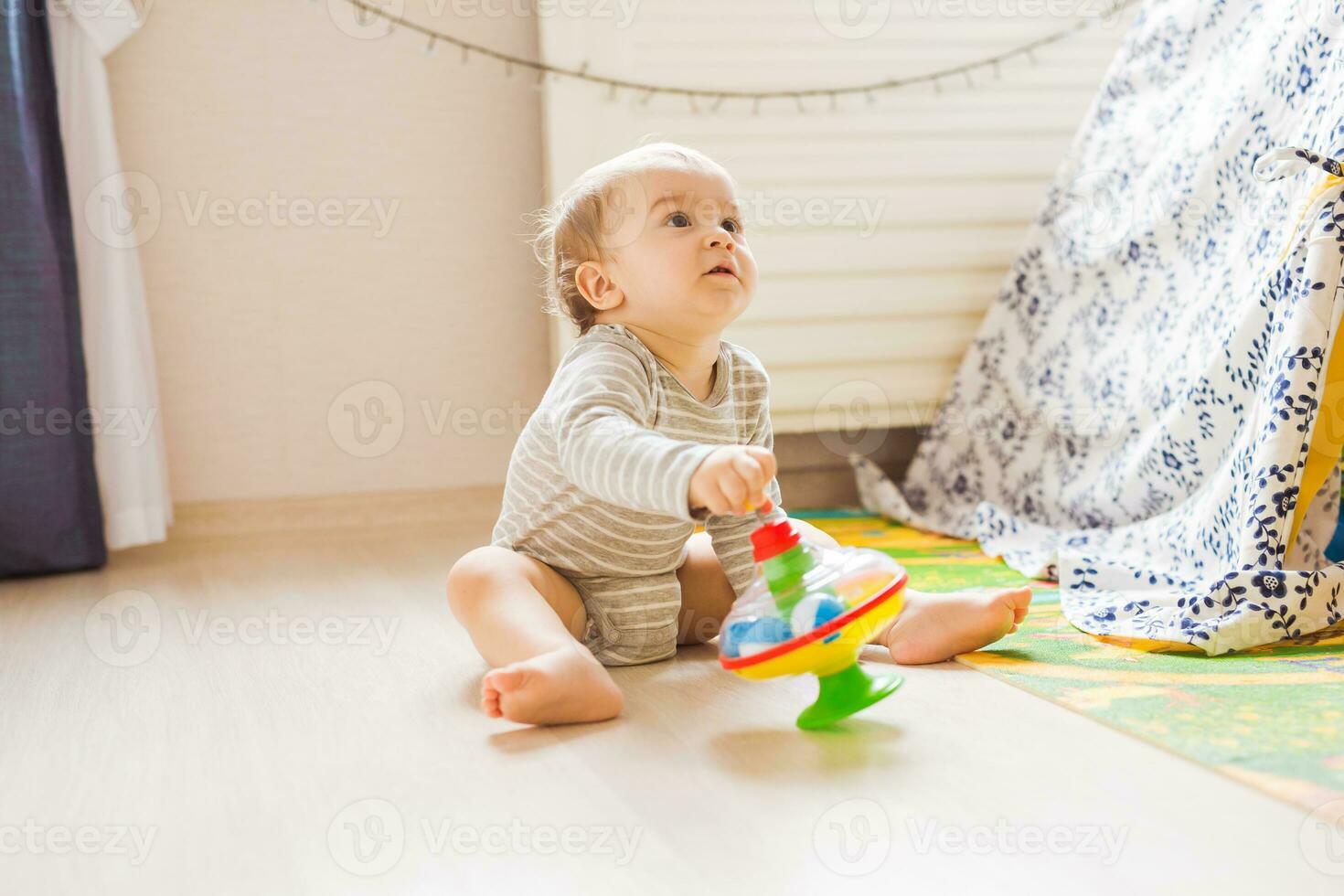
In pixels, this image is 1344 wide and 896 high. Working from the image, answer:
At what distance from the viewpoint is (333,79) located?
1.75 meters

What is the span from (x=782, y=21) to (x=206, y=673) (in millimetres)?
1247

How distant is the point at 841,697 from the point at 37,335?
115 cm

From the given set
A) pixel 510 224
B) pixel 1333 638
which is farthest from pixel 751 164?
pixel 1333 638

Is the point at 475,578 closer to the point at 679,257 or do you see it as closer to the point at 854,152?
the point at 679,257

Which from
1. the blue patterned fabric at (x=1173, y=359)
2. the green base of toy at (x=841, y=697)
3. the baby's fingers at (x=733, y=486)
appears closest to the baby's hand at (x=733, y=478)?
the baby's fingers at (x=733, y=486)

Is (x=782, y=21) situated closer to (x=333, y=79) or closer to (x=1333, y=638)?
(x=333, y=79)

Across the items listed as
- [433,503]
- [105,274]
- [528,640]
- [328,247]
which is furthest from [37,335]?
[528,640]

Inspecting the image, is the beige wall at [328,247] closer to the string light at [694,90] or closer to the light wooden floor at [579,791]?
the string light at [694,90]

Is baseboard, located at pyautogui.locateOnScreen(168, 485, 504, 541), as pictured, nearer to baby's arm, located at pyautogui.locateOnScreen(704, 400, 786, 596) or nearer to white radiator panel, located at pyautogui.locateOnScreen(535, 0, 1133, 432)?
white radiator panel, located at pyautogui.locateOnScreen(535, 0, 1133, 432)

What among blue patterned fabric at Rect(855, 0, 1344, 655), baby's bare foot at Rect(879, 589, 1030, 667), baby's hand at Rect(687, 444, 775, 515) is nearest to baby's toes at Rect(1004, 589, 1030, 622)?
baby's bare foot at Rect(879, 589, 1030, 667)

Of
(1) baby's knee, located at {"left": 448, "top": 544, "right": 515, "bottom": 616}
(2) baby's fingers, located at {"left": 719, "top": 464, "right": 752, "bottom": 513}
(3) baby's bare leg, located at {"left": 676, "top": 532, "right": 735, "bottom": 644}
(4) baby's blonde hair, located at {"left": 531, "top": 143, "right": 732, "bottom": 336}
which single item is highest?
(4) baby's blonde hair, located at {"left": 531, "top": 143, "right": 732, "bottom": 336}

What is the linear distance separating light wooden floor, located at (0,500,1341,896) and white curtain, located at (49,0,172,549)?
0.49 meters

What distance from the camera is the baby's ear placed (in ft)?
3.50

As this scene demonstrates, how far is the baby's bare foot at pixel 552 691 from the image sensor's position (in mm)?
821
